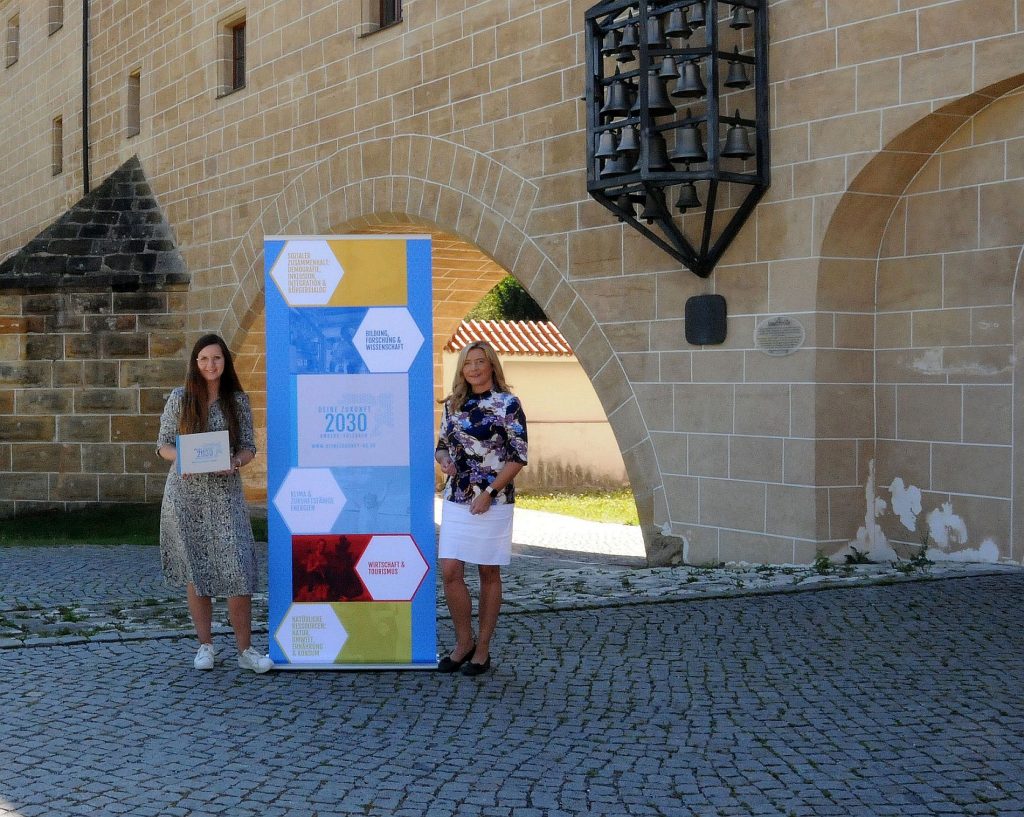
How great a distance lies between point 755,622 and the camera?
272 inches

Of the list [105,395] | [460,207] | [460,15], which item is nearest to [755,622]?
[460,207]

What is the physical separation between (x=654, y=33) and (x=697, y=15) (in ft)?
1.03

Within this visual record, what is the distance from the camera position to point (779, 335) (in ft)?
30.0

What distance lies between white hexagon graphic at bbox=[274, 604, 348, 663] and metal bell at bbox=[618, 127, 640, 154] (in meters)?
4.41

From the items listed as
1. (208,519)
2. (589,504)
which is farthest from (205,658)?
(589,504)

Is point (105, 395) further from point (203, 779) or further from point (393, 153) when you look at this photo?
point (203, 779)

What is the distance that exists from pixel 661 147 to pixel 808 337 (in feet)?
5.32

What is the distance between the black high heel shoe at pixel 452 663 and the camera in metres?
6.00

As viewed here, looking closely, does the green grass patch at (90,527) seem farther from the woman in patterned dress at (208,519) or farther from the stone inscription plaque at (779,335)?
the woman in patterned dress at (208,519)

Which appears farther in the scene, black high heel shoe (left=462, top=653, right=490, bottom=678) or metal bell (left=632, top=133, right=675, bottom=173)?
metal bell (left=632, top=133, right=675, bottom=173)

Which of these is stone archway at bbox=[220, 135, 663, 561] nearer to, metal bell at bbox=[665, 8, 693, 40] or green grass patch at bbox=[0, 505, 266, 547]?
green grass patch at bbox=[0, 505, 266, 547]

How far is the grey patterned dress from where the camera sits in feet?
19.9

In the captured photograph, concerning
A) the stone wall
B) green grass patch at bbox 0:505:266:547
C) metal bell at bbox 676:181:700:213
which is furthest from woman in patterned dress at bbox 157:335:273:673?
the stone wall

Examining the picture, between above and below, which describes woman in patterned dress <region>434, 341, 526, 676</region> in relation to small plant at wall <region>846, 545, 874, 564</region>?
above
